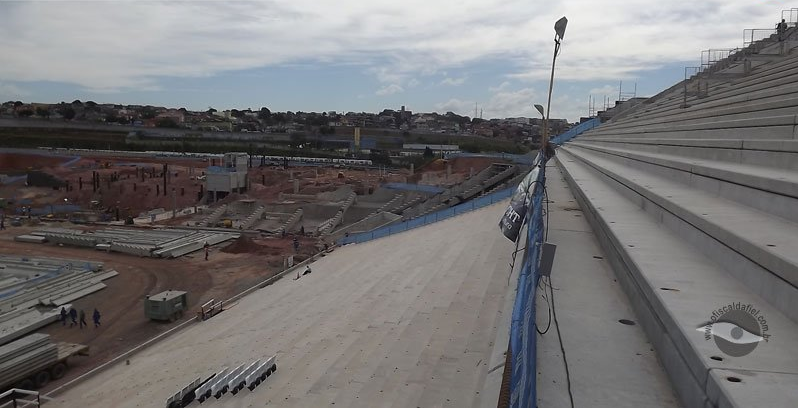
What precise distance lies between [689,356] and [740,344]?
0.63 ft

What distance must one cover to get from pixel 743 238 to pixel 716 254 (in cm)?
47

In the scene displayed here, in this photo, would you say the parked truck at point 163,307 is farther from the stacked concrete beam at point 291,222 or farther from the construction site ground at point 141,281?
the stacked concrete beam at point 291,222

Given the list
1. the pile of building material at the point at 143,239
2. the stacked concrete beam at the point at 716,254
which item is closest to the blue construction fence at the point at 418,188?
the pile of building material at the point at 143,239

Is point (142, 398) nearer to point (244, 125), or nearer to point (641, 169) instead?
point (641, 169)

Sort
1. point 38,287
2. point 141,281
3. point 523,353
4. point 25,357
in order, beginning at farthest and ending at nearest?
point 141,281 → point 38,287 → point 25,357 → point 523,353

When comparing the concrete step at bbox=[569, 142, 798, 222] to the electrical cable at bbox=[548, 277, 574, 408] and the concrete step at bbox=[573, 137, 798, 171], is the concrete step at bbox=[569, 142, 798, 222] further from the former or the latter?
the electrical cable at bbox=[548, 277, 574, 408]

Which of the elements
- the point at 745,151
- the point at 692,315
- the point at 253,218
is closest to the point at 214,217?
the point at 253,218

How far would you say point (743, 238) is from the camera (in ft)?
8.60

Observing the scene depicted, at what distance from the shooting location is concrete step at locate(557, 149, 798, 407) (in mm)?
1644

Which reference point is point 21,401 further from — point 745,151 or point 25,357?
point 745,151

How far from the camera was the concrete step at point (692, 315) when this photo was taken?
5.39 feet

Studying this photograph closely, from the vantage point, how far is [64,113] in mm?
109938

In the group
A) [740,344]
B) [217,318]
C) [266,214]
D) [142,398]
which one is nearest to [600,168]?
[740,344]

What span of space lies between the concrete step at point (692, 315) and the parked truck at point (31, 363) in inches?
504
